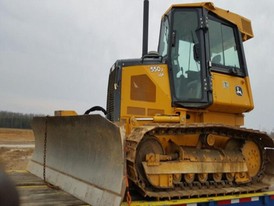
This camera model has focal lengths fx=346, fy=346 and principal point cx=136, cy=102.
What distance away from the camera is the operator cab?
19.1 feet

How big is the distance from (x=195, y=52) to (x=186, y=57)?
18cm

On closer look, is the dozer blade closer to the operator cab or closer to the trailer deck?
the trailer deck

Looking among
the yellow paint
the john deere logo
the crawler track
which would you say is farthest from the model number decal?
the john deere logo

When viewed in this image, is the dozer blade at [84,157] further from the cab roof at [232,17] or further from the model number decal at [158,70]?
the cab roof at [232,17]

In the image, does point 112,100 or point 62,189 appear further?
point 112,100

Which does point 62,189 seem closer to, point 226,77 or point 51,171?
point 51,171

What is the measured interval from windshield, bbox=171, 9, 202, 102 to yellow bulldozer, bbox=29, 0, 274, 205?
0.02 metres

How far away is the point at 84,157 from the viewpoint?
17.9 ft

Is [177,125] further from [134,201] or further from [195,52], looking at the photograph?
[195,52]

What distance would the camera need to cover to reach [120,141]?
4.41 m

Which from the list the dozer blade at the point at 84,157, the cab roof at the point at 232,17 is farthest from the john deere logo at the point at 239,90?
the dozer blade at the point at 84,157

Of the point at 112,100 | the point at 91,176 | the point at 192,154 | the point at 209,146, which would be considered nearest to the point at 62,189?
the point at 91,176

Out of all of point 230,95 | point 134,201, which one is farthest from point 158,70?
point 134,201

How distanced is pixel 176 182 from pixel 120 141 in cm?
127
